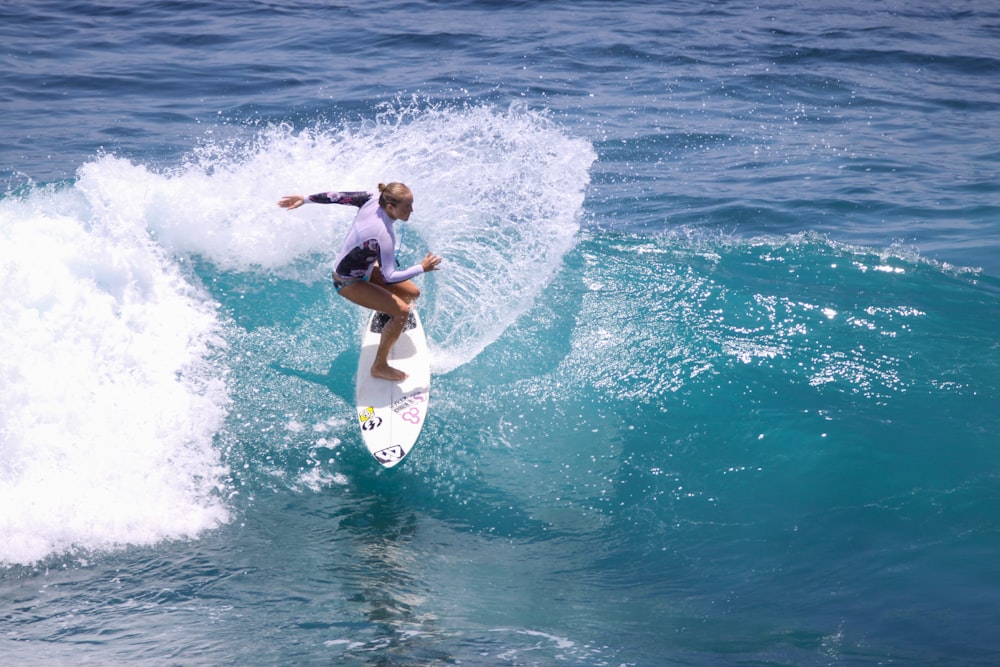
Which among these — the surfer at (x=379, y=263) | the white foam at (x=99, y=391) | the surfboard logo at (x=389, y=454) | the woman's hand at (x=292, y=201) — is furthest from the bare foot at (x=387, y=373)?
the woman's hand at (x=292, y=201)

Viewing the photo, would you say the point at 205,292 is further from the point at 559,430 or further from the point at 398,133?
the point at 559,430

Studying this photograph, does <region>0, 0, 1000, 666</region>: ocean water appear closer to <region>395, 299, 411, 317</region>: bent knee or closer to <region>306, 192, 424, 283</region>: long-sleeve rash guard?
<region>395, 299, 411, 317</region>: bent knee

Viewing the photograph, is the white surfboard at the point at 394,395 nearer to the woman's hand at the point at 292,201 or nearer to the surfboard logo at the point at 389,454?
the surfboard logo at the point at 389,454

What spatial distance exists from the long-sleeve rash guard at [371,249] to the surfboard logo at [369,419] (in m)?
1.10

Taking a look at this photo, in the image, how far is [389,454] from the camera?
24.1 feet

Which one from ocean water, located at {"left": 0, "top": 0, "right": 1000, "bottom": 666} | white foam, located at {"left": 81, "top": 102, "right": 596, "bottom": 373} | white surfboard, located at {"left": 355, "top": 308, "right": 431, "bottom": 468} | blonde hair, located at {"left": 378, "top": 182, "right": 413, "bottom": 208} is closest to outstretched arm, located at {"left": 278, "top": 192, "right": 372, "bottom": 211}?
blonde hair, located at {"left": 378, "top": 182, "right": 413, "bottom": 208}

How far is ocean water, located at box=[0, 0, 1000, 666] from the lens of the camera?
19.6ft

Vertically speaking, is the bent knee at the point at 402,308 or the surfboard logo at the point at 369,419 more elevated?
the bent knee at the point at 402,308

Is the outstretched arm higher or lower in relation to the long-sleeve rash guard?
higher

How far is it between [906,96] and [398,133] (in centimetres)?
1040

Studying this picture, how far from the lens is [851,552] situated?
6.71 m

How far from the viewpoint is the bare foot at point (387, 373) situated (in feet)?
26.4

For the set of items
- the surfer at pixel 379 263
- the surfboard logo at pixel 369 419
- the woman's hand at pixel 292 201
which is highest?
the woman's hand at pixel 292 201

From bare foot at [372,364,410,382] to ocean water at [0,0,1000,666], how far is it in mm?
417
